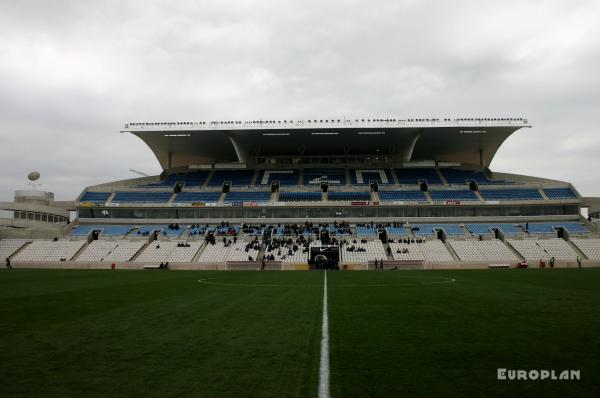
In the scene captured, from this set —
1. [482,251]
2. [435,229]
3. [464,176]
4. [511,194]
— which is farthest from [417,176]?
[482,251]

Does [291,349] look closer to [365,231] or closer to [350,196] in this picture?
[365,231]

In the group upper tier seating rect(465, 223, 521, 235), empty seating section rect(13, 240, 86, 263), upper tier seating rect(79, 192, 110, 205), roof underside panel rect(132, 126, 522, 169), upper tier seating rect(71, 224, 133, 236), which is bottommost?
empty seating section rect(13, 240, 86, 263)

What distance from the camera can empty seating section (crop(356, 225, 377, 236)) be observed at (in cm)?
5897

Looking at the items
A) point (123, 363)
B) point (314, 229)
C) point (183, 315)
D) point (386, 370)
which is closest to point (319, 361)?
point (386, 370)

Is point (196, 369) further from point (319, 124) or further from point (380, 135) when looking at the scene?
point (380, 135)

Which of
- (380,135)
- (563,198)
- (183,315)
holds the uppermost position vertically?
(380,135)

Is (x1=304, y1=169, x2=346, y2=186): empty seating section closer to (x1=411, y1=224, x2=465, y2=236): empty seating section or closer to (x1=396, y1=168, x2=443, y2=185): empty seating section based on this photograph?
(x1=396, y1=168, x2=443, y2=185): empty seating section

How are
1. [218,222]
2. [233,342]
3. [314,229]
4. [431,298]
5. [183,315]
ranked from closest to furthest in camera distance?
[233,342], [183,315], [431,298], [314,229], [218,222]

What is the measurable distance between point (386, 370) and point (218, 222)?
199ft

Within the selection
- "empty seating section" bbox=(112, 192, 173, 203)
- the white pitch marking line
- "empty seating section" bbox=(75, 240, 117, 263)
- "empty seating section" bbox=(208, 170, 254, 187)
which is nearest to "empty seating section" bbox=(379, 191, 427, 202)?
"empty seating section" bbox=(208, 170, 254, 187)

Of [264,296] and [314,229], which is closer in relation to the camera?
[264,296]

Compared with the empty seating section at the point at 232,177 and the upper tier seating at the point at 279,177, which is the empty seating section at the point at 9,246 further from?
the upper tier seating at the point at 279,177

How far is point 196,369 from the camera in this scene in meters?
6.32

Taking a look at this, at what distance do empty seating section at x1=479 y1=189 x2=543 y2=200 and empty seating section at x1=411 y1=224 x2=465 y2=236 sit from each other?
831cm
